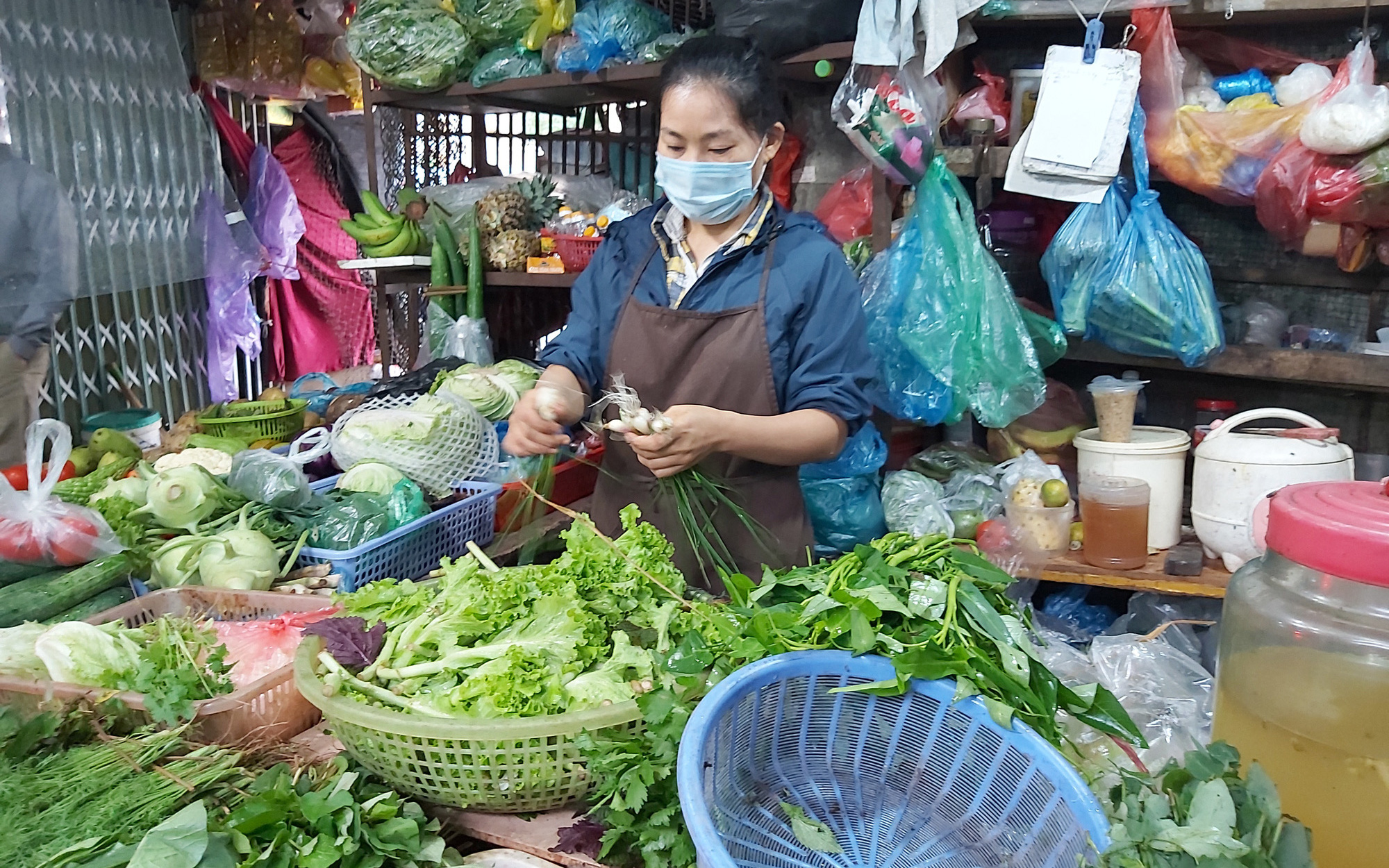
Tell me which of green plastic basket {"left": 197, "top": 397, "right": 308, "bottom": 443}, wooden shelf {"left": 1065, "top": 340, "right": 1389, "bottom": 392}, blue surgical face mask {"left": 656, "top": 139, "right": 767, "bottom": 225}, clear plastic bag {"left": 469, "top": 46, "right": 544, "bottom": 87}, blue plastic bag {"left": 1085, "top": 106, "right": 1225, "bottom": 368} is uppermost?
clear plastic bag {"left": 469, "top": 46, "right": 544, "bottom": 87}

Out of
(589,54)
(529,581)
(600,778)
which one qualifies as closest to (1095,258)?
(589,54)

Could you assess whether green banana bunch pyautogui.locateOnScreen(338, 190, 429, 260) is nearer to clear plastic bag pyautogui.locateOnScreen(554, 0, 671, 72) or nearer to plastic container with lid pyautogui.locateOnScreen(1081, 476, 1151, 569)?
clear plastic bag pyautogui.locateOnScreen(554, 0, 671, 72)

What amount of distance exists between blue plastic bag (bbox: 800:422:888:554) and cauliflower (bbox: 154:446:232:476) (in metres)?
1.80

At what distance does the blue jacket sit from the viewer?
2.05m

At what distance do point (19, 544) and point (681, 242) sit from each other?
5.14 feet

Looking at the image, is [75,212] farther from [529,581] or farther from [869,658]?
[869,658]

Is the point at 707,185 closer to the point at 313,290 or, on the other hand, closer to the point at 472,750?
the point at 472,750

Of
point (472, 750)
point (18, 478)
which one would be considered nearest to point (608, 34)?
point (18, 478)

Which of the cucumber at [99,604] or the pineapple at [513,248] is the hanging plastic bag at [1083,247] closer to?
the pineapple at [513,248]

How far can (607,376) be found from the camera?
2.27 metres

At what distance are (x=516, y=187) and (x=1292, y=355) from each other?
9.96 feet

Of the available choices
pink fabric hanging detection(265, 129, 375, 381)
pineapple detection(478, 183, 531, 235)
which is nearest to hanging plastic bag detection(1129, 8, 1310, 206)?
pineapple detection(478, 183, 531, 235)

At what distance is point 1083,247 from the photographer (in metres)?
2.87

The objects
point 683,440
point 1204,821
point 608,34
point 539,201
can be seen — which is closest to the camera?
point 1204,821
